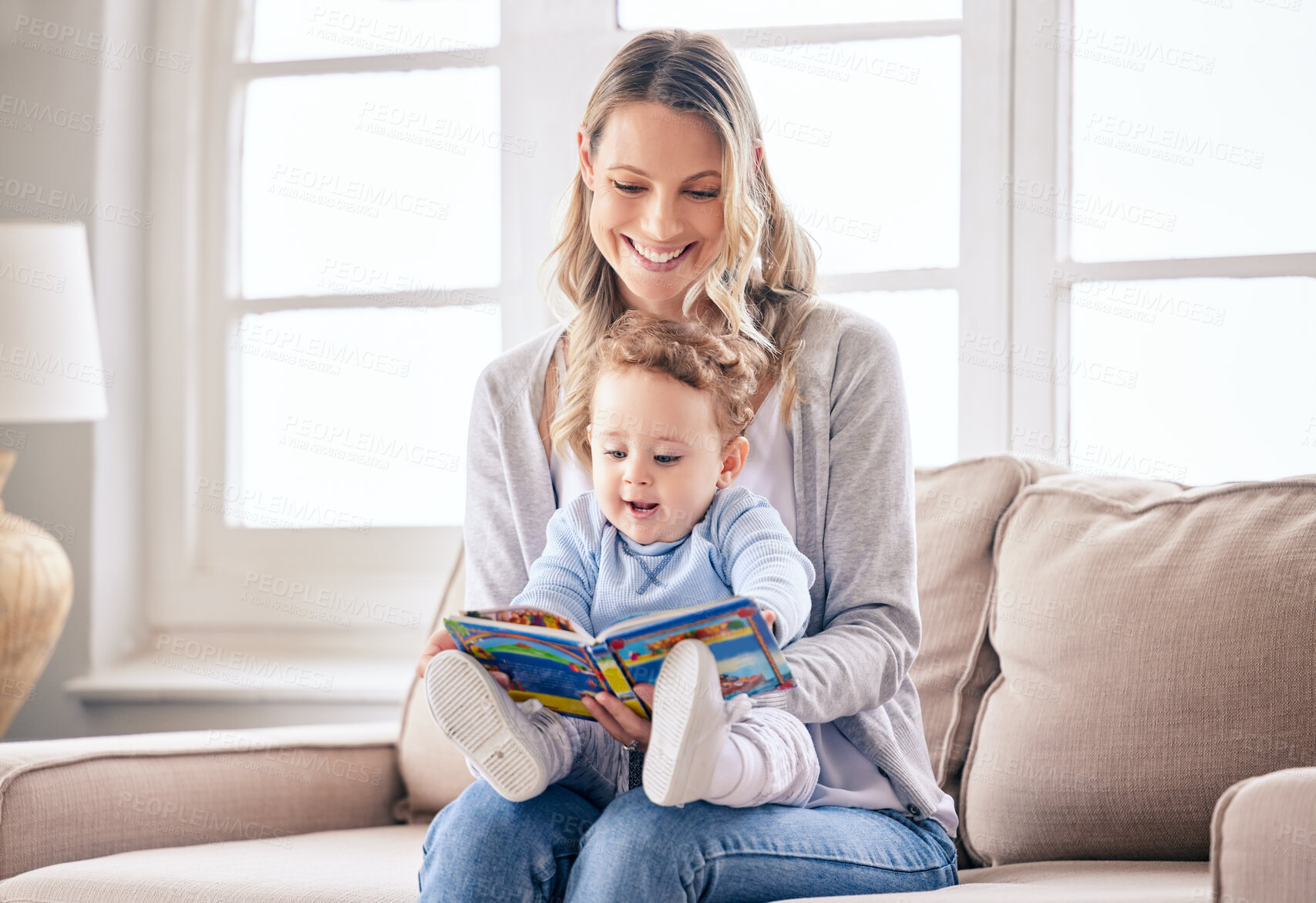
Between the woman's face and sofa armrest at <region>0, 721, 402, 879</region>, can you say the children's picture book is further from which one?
sofa armrest at <region>0, 721, 402, 879</region>

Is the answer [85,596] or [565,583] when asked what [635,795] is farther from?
[85,596]

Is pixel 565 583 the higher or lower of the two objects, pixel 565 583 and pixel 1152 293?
the lower

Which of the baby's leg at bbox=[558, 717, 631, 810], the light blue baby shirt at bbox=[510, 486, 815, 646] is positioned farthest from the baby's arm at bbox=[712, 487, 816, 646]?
the baby's leg at bbox=[558, 717, 631, 810]

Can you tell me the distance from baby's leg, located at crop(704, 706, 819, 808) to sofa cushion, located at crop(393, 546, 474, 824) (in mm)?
734

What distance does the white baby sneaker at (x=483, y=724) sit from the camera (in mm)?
1120

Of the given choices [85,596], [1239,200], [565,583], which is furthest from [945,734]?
[85,596]

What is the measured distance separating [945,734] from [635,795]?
0.66 m

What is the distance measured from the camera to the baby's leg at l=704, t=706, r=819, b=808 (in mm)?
1091

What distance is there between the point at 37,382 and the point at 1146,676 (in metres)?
2.07

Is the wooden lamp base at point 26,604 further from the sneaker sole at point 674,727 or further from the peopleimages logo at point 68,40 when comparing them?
the sneaker sole at point 674,727

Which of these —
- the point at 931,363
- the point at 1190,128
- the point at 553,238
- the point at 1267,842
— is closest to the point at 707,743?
the point at 1267,842

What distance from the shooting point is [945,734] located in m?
1.66

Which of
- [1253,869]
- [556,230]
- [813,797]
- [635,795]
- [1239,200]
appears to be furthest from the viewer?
[1239,200]

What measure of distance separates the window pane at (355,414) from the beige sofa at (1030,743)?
0.97 metres
